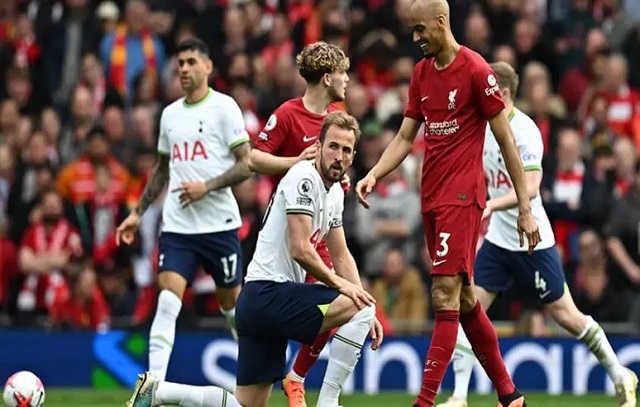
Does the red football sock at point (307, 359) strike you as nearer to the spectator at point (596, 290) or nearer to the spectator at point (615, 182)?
the spectator at point (596, 290)

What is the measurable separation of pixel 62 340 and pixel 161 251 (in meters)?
3.58

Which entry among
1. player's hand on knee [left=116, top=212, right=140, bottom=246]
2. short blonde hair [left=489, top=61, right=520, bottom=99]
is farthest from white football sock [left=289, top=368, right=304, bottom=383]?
short blonde hair [left=489, top=61, right=520, bottom=99]

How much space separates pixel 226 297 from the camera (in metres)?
14.0

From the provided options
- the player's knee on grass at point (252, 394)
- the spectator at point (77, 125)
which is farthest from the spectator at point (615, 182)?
the player's knee on grass at point (252, 394)

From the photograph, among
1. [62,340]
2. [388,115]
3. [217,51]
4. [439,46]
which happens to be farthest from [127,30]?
[439,46]

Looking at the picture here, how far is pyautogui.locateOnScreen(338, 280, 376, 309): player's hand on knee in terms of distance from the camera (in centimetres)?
1045

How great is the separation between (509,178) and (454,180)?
6.22ft

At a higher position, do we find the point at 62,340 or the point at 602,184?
the point at 602,184

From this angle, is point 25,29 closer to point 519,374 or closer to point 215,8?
point 215,8

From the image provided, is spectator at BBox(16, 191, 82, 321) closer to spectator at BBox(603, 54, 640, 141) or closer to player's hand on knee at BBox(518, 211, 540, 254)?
spectator at BBox(603, 54, 640, 141)

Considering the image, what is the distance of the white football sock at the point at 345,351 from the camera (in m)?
10.7

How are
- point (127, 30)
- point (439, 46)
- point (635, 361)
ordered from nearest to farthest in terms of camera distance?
point (439, 46)
point (635, 361)
point (127, 30)

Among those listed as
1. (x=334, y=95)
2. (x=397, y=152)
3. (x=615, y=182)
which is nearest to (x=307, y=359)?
(x=397, y=152)

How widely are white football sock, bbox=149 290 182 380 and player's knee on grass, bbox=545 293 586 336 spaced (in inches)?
125
